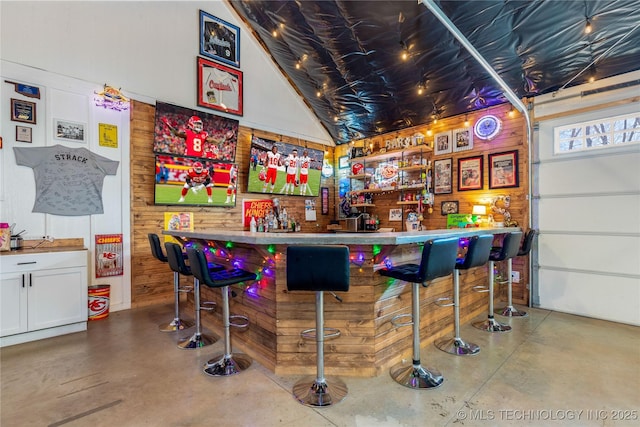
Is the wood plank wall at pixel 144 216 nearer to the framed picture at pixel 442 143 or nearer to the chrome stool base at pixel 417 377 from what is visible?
the chrome stool base at pixel 417 377

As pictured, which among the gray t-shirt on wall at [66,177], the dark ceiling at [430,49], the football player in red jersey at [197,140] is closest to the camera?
the dark ceiling at [430,49]

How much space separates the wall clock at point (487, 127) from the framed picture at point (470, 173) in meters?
0.37

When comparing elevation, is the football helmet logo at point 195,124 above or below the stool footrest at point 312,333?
above

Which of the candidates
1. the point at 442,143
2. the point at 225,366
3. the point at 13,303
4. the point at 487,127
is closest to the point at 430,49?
the point at 487,127

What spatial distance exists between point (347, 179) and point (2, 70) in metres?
5.83

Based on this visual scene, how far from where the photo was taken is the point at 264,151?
578 cm

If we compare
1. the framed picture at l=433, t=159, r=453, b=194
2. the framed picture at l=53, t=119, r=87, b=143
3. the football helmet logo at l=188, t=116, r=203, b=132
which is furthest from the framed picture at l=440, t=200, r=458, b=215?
the framed picture at l=53, t=119, r=87, b=143

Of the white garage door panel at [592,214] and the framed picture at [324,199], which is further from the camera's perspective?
the framed picture at [324,199]

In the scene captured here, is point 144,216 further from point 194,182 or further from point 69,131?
point 69,131

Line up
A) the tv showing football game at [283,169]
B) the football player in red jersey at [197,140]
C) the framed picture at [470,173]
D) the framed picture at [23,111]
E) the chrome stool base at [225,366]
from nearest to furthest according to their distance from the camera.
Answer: the chrome stool base at [225,366] < the framed picture at [23,111] < the football player in red jersey at [197,140] < the framed picture at [470,173] < the tv showing football game at [283,169]

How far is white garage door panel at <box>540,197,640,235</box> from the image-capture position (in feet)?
11.9

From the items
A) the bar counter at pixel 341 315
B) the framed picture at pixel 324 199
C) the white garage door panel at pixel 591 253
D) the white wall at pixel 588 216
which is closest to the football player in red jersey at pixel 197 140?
the bar counter at pixel 341 315

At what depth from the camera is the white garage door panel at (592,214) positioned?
143 inches

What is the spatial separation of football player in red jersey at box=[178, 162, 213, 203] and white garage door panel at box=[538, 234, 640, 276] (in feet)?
17.4
